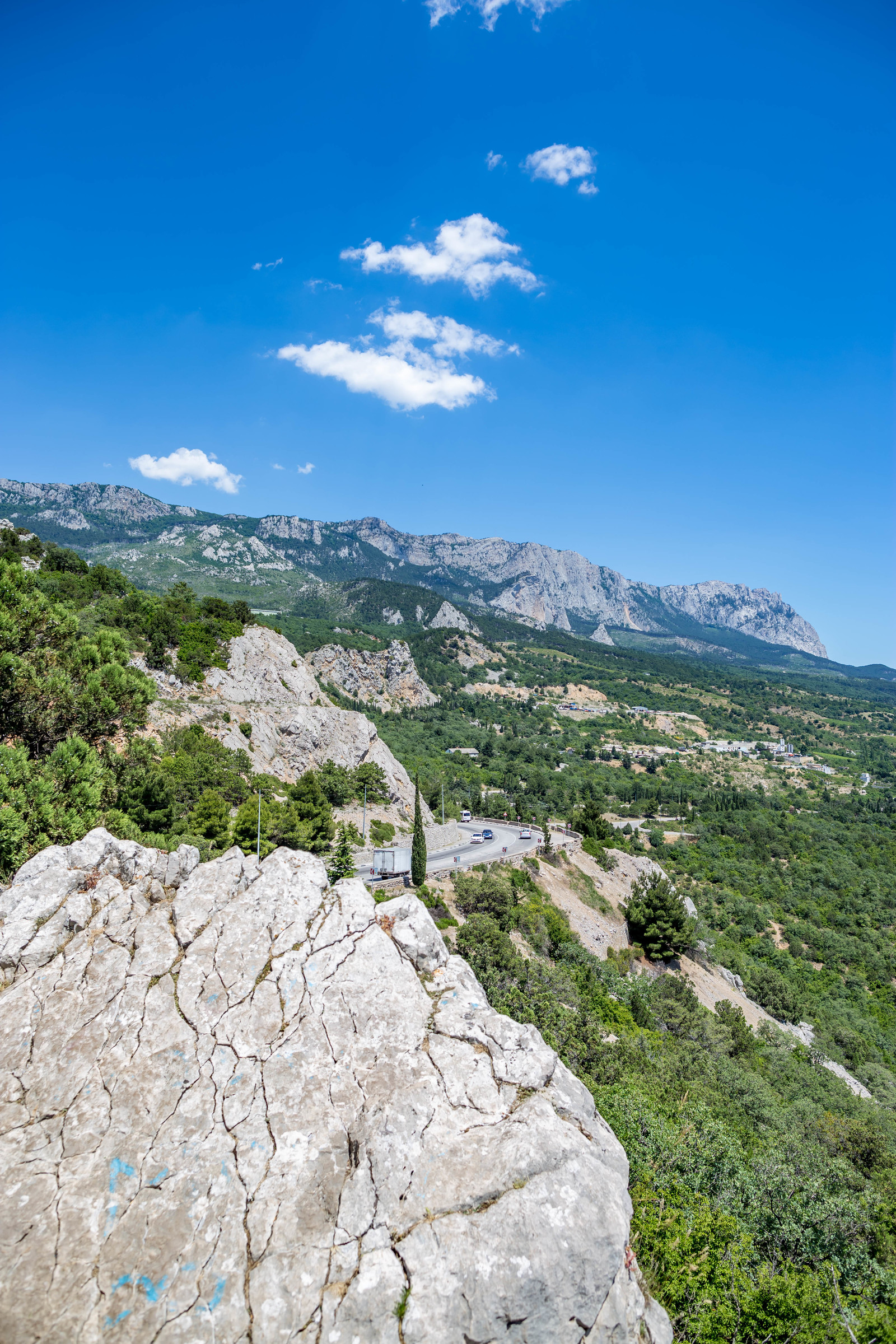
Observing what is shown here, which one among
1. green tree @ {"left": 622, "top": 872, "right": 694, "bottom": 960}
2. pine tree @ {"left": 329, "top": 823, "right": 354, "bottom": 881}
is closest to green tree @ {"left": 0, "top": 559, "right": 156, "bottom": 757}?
pine tree @ {"left": 329, "top": 823, "right": 354, "bottom": 881}

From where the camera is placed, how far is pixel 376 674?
162625 mm

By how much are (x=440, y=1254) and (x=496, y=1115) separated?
2.11 m

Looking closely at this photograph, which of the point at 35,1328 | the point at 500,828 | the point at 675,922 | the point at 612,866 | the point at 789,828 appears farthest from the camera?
the point at 789,828

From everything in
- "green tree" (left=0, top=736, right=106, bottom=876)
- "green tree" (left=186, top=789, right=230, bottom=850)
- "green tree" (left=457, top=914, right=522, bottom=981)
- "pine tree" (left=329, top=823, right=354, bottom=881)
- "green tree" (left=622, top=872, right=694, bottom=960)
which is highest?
"green tree" (left=0, top=736, right=106, bottom=876)

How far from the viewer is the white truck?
37466 millimetres

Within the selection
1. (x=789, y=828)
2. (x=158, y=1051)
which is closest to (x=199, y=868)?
(x=158, y=1051)

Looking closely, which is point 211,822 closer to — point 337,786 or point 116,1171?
point 337,786

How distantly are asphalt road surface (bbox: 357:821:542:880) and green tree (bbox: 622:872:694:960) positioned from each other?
10097mm

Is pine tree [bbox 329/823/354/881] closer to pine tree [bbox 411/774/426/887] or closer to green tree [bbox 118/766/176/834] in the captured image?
pine tree [bbox 411/774/426/887]

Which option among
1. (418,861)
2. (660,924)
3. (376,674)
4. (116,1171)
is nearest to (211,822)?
(418,861)

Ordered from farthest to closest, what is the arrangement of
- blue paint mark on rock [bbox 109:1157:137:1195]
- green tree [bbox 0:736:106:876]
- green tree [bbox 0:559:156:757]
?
green tree [bbox 0:559:156:757]
green tree [bbox 0:736:106:876]
blue paint mark on rock [bbox 109:1157:137:1195]

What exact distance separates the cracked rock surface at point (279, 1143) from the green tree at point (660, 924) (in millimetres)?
39918

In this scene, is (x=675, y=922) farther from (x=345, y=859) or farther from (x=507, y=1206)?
(x=507, y=1206)

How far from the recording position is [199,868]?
14.4 metres
